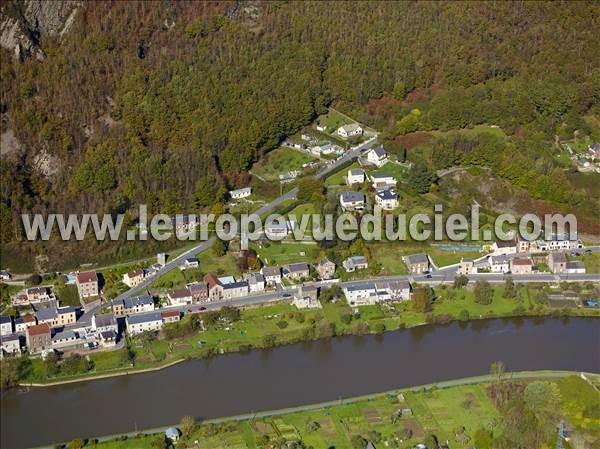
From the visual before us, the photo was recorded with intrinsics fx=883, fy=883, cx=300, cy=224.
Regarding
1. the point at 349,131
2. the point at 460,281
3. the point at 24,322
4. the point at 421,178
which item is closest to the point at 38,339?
the point at 24,322

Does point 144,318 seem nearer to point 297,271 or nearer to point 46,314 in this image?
point 46,314

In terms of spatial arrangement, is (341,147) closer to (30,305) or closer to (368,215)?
(368,215)

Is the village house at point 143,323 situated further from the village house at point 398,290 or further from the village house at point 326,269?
the village house at point 398,290

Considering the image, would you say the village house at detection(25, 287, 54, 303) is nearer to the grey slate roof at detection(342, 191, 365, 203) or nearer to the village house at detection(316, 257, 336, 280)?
the village house at detection(316, 257, 336, 280)

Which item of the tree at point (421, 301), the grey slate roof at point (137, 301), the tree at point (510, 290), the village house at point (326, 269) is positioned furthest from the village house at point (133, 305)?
the tree at point (510, 290)

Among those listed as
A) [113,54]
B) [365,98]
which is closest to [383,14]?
[365,98]

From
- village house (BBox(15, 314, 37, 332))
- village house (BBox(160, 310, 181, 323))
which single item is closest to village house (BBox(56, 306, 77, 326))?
village house (BBox(15, 314, 37, 332))

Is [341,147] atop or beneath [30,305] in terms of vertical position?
atop
